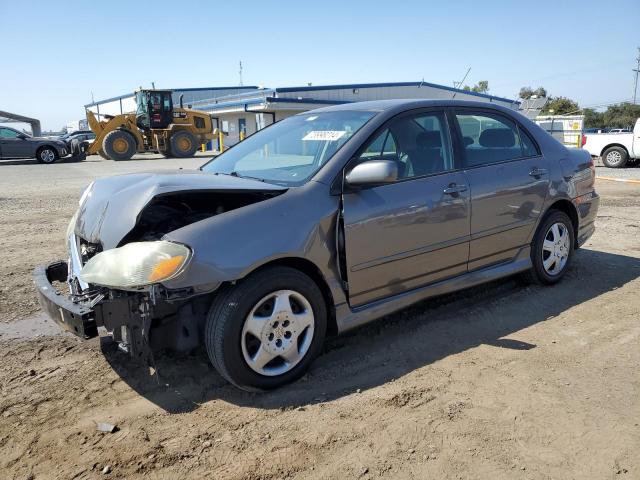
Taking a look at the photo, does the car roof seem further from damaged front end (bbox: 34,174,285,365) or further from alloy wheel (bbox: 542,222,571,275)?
alloy wheel (bbox: 542,222,571,275)

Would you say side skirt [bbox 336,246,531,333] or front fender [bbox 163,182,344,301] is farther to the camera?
side skirt [bbox 336,246,531,333]

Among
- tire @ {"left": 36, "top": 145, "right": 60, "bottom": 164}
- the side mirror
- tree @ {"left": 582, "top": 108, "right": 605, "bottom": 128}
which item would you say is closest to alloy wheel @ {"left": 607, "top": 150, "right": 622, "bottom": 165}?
the side mirror

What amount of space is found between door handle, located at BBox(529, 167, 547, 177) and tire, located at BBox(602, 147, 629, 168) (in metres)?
16.0

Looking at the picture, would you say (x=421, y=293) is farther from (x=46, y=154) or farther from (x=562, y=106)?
(x=562, y=106)

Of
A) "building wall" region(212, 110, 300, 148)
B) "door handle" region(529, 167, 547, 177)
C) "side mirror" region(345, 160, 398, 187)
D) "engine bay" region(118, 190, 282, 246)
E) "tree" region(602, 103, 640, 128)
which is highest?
"tree" region(602, 103, 640, 128)

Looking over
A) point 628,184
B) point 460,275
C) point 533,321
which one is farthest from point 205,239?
point 628,184

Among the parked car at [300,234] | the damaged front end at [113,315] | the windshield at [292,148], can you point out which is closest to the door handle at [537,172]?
the parked car at [300,234]

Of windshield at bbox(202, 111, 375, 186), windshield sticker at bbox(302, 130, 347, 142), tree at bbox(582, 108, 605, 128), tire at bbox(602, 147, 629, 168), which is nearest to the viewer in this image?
windshield at bbox(202, 111, 375, 186)

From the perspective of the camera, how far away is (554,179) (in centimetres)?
460

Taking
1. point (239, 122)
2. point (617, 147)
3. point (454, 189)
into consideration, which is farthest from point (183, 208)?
point (239, 122)

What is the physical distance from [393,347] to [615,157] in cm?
1812

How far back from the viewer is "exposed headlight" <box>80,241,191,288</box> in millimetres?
2598

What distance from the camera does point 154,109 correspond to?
930 inches

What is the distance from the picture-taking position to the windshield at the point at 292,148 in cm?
347
